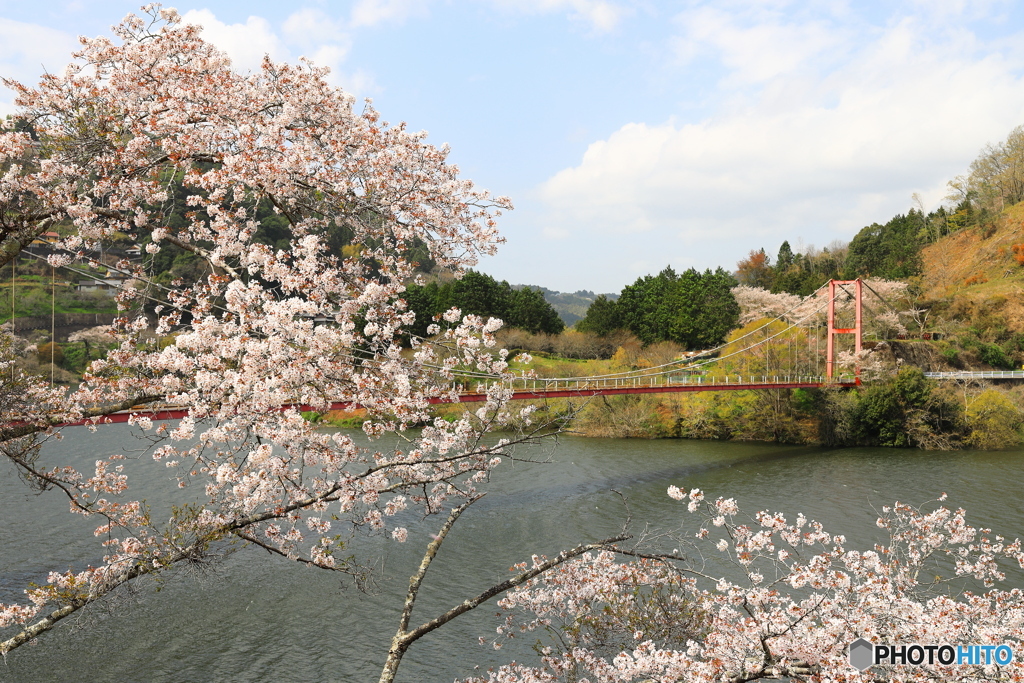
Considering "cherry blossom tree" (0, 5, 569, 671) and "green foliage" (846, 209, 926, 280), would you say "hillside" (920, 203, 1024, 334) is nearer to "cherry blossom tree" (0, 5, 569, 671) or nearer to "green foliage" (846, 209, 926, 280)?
"green foliage" (846, 209, 926, 280)

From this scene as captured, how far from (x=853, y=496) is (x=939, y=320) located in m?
18.4

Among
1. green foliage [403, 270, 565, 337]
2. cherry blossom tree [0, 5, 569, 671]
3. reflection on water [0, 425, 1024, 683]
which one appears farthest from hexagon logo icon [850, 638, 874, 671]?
green foliage [403, 270, 565, 337]

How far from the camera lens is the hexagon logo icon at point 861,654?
401cm

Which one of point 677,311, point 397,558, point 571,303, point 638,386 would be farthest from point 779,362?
point 571,303

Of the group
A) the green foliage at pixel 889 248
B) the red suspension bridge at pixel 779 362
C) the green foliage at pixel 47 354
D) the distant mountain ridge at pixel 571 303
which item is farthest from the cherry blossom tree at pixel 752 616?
the distant mountain ridge at pixel 571 303

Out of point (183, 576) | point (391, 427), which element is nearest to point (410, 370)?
point (391, 427)

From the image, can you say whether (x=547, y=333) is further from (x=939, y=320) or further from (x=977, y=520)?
(x=977, y=520)

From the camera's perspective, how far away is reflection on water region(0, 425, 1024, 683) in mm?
8023

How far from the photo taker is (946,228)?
1706 inches

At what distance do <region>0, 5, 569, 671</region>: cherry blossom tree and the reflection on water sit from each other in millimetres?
3480

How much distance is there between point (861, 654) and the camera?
407 centimetres

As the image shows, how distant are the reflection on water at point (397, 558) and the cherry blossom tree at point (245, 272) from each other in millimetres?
3480

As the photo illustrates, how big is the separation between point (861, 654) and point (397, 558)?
337 inches

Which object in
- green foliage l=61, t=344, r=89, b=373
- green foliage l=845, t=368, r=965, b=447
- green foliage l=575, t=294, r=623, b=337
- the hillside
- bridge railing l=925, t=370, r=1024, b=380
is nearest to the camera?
green foliage l=845, t=368, r=965, b=447
